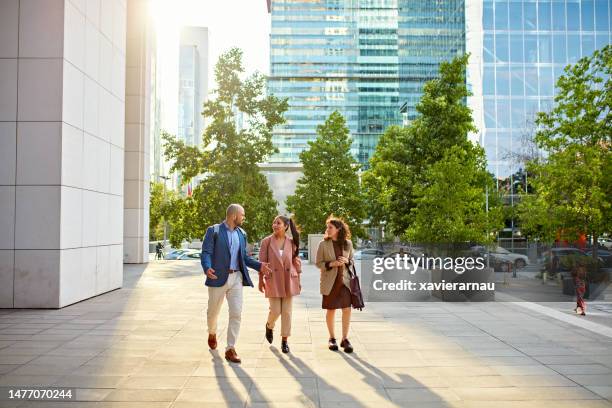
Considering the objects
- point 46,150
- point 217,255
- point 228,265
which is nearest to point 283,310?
point 228,265

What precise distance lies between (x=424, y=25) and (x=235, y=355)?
189ft

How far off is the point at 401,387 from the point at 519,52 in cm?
4588

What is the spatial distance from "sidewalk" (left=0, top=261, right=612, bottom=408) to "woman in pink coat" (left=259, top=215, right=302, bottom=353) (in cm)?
53

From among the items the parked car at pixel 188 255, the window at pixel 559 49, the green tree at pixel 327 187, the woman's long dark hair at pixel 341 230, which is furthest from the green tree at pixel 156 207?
the window at pixel 559 49

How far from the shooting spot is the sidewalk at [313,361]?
559cm

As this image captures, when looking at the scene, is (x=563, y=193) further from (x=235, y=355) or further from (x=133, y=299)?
(x=235, y=355)

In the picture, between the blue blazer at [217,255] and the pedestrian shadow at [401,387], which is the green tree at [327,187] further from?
the pedestrian shadow at [401,387]

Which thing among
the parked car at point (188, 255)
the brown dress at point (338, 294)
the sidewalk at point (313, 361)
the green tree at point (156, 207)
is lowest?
the parked car at point (188, 255)

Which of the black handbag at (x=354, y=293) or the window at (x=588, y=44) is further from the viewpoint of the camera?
the window at (x=588, y=44)

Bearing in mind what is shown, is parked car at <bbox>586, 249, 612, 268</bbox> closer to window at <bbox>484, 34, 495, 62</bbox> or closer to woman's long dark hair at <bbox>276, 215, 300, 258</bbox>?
woman's long dark hair at <bbox>276, 215, 300, 258</bbox>

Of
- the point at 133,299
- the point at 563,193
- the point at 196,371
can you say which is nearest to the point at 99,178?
the point at 133,299

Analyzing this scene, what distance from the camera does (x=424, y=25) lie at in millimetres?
59719

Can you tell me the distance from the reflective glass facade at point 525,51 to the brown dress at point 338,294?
40.4 meters

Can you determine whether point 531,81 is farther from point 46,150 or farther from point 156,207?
point 46,150
